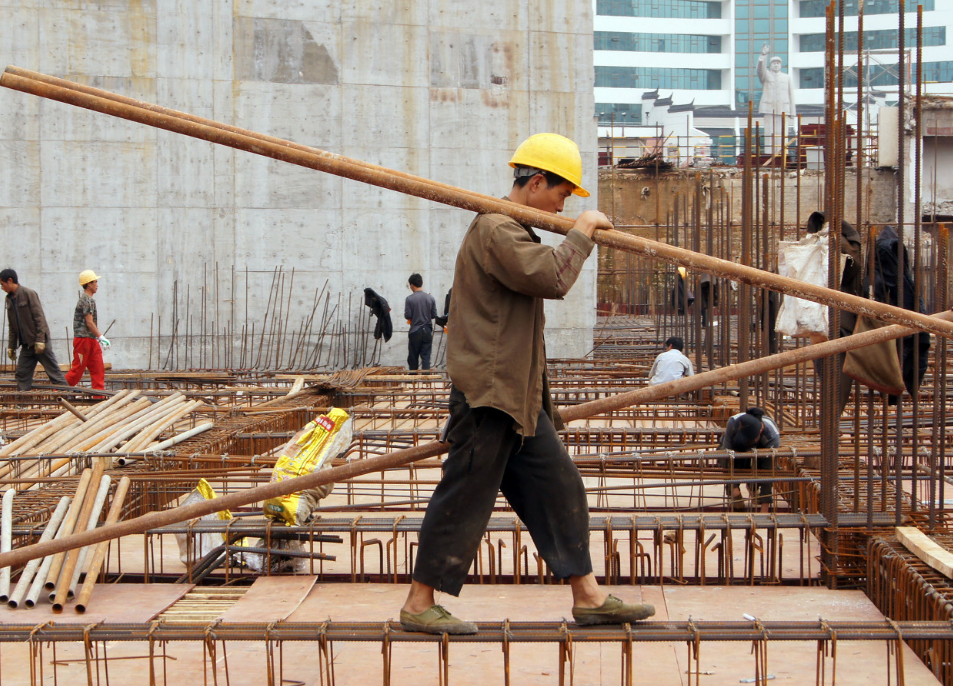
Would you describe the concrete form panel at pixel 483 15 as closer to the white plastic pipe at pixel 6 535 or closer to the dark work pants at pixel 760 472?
the dark work pants at pixel 760 472

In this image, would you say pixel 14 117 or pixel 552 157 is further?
pixel 14 117

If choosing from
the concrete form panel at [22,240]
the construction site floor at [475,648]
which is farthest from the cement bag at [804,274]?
the concrete form panel at [22,240]

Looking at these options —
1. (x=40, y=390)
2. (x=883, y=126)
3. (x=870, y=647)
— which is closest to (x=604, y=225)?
(x=870, y=647)

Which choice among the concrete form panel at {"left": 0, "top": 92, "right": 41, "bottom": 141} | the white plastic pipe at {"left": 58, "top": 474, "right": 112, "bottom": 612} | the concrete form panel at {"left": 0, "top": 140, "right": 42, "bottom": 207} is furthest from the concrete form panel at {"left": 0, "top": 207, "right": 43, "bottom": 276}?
the white plastic pipe at {"left": 58, "top": 474, "right": 112, "bottom": 612}

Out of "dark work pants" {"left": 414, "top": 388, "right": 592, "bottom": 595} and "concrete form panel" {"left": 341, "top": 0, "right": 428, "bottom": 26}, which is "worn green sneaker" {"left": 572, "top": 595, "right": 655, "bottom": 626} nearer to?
"dark work pants" {"left": 414, "top": 388, "right": 592, "bottom": 595}

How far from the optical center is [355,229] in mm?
15914

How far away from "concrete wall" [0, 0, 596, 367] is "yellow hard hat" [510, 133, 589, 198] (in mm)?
12318

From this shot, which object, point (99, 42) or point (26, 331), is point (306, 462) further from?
point (99, 42)

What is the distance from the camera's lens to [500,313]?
308 cm

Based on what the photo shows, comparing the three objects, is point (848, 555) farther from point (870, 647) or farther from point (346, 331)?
point (346, 331)

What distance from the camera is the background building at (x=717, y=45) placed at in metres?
54.3

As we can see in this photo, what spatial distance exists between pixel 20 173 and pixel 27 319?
5.59 meters

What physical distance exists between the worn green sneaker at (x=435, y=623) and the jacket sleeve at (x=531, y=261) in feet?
3.56

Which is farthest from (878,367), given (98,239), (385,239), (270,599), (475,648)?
(98,239)
